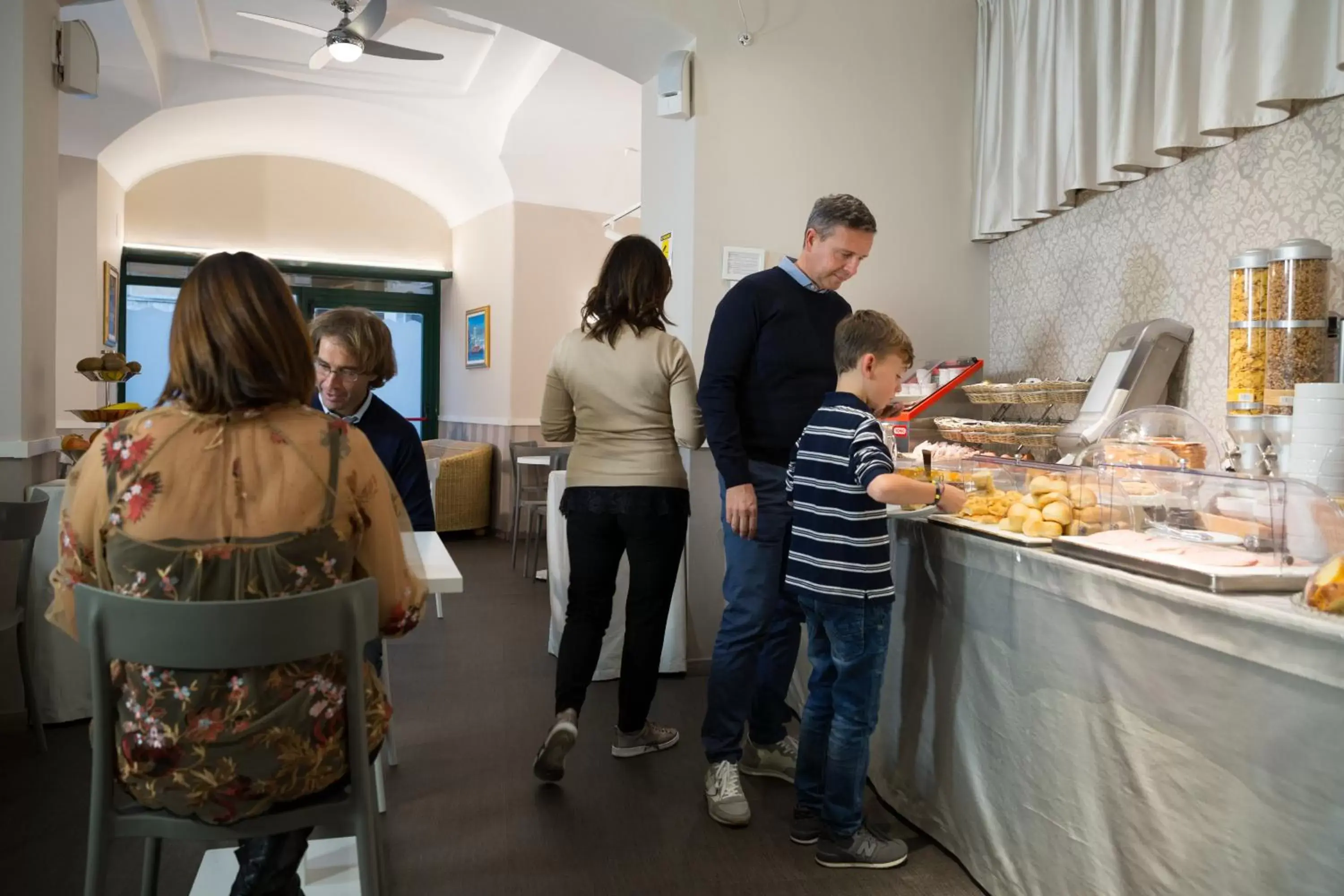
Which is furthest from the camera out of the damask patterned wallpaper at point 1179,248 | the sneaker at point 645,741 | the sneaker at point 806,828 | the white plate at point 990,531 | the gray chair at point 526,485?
the gray chair at point 526,485

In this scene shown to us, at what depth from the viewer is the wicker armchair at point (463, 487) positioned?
7.43 m

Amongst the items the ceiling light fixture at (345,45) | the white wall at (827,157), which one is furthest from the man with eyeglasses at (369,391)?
the ceiling light fixture at (345,45)

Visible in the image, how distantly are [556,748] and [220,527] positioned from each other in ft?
4.87

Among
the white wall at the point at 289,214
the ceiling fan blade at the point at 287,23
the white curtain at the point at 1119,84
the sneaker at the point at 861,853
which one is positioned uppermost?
the ceiling fan blade at the point at 287,23

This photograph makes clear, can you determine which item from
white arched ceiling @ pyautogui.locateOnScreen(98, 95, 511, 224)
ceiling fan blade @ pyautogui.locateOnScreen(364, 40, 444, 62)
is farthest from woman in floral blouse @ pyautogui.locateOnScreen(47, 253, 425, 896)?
white arched ceiling @ pyautogui.locateOnScreen(98, 95, 511, 224)

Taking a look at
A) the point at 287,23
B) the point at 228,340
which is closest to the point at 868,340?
the point at 228,340

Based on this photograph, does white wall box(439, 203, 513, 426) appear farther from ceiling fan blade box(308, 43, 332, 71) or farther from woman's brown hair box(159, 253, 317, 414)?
woman's brown hair box(159, 253, 317, 414)

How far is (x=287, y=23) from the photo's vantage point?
5051 millimetres

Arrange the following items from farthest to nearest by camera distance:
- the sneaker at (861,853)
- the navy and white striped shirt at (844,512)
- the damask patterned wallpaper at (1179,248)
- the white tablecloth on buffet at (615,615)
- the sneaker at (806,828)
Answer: the white tablecloth on buffet at (615,615) → the damask patterned wallpaper at (1179,248) → the sneaker at (806,828) → the sneaker at (861,853) → the navy and white striped shirt at (844,512)

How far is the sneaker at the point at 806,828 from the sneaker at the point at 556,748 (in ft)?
2.07

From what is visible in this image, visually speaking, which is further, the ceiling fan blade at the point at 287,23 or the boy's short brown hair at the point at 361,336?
the ceiling fan blade at the point at 287,23

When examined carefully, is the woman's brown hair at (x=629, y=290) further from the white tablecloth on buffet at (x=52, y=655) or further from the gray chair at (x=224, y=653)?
the white tablecloth on buffet at (x=52, y=655)

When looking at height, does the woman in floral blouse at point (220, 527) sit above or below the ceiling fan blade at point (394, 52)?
below

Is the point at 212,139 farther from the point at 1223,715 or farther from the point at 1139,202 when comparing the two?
the point at 1223,715
